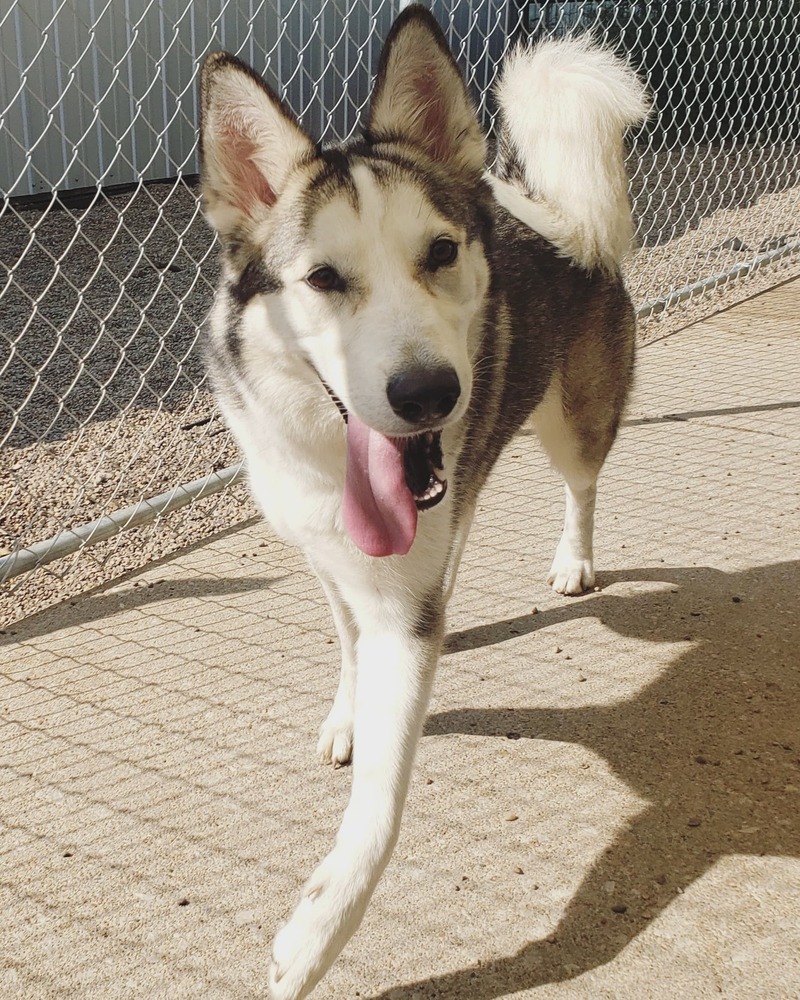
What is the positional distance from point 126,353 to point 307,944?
4131 mm

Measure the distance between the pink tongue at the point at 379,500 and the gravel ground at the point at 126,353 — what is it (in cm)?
171

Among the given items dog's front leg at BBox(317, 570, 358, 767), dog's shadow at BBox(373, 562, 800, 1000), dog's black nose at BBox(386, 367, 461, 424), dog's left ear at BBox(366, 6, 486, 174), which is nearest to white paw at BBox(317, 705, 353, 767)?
dog's front leg at BBox(317, 570, 358, 767)

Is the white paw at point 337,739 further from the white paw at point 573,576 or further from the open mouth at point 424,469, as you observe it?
the white paw at point 573,576

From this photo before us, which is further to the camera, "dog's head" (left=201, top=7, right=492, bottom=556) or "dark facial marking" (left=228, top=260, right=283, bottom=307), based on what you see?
"dark facial marking" (left=228, top=260, right=283, bottom=307)

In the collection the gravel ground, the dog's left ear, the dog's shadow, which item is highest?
the dog's left ear

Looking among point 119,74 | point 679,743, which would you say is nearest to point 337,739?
point 679,743

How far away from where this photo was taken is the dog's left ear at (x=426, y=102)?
2.04m

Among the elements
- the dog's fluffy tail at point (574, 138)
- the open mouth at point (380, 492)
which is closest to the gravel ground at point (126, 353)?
the dog's fluffy tail at point (574, 138)

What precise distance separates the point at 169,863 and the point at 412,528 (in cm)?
93

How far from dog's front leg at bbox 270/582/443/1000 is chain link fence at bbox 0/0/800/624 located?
5.23 feet

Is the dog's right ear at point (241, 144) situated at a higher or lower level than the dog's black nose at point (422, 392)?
higher

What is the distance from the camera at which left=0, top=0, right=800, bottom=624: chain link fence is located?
12.2 feet

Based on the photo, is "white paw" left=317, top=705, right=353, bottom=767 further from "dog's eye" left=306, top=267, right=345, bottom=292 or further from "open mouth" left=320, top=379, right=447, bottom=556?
"dog's eye" left=306, top=267, right=345, bottom=292

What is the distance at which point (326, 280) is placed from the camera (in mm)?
1874
